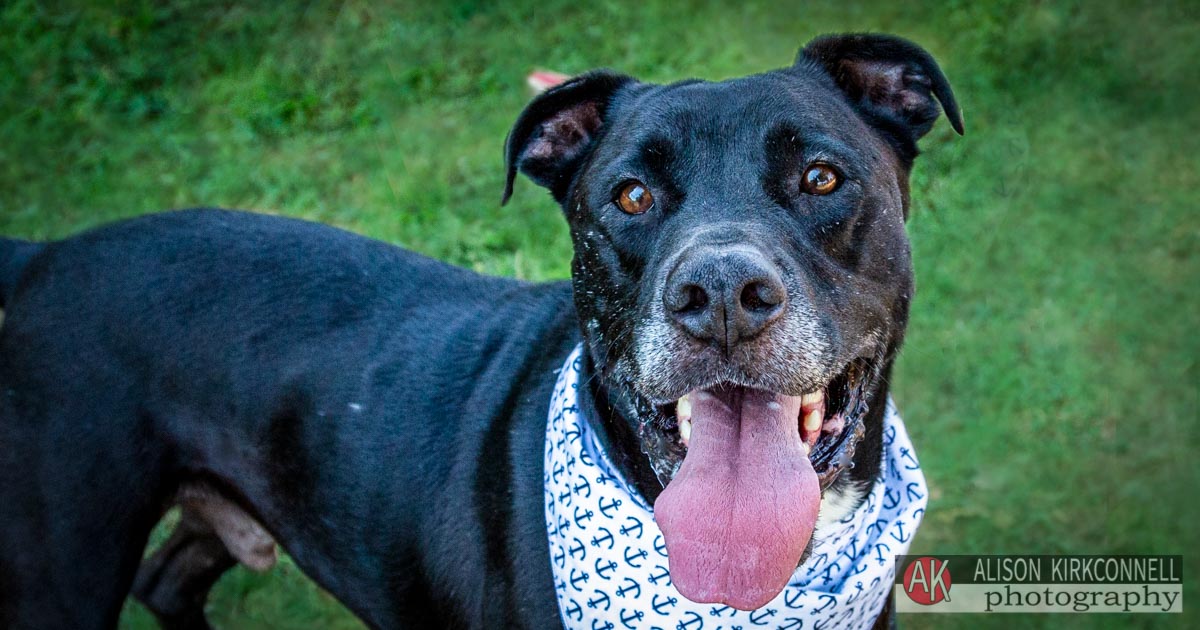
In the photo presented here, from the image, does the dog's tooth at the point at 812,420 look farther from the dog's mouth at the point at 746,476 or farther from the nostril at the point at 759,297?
the nostril at the point at 759,297

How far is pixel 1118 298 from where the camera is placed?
572 centimetres

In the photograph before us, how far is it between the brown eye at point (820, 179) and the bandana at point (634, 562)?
2.94 ft

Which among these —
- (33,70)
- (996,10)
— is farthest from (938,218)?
(33,70)

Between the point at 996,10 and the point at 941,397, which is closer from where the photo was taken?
the point at 941,397

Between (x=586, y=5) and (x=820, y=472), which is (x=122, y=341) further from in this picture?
(x=586, y=5)

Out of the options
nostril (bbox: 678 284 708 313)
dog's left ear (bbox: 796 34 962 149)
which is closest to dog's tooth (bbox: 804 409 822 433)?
nostril (bbox: 678 284 708 313)

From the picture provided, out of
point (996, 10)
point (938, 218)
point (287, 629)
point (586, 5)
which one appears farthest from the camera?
point (586, 5)

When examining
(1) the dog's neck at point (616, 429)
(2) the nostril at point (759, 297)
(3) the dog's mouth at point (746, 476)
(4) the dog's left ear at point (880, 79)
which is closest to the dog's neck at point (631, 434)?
(1) the dog's neck at point (616, 429)

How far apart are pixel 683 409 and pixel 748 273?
567mm

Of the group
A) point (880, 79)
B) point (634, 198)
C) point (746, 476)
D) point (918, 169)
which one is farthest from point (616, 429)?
point (918, 169)

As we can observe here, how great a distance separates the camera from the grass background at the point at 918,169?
16.2 feet

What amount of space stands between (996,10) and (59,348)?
663 cm

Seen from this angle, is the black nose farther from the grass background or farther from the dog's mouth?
the grass background

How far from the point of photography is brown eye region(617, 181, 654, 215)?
292 centimetres
